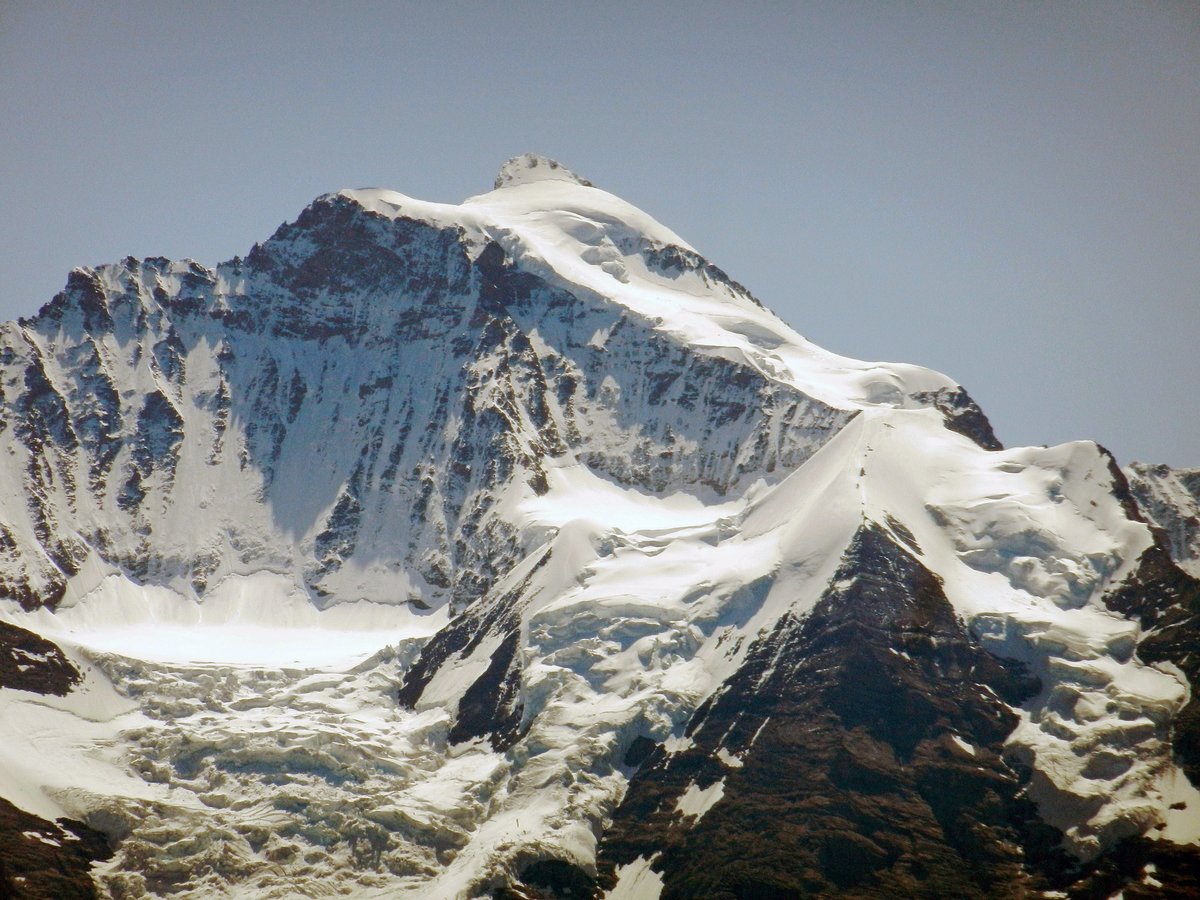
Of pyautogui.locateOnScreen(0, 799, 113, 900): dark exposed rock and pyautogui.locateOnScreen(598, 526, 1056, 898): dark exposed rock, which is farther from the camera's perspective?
pyautogui.locateOnScreen(0, 799, 113, 900): dark exposed rock

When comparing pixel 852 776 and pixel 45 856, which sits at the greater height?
pixel 852 776

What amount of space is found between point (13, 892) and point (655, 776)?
7529cm

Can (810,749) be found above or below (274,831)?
above

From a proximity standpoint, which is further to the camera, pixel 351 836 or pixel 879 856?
pixel 351 836

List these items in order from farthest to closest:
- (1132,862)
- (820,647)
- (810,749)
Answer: (820,647)
(810,749)
(1132,862)

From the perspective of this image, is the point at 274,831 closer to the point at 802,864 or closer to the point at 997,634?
the point at 802,864

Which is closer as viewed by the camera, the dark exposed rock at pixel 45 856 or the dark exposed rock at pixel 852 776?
the dark exposed rock at pixel 852 776

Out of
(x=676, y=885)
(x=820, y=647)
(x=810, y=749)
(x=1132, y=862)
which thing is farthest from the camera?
(x=820, y=647)

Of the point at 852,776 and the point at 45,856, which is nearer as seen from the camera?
the point at 45,856

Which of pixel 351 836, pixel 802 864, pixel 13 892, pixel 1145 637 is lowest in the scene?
pixel 13 892

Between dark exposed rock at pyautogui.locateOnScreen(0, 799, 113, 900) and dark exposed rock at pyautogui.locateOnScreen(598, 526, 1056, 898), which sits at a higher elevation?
dark exposed rock at pyautogui.locateOnScreen(598, 526, 1056, 898)

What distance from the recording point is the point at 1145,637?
194 m

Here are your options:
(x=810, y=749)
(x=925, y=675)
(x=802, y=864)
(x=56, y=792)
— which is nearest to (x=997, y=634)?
(x=925, y=675)

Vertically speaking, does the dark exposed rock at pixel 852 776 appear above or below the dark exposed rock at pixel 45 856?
above
